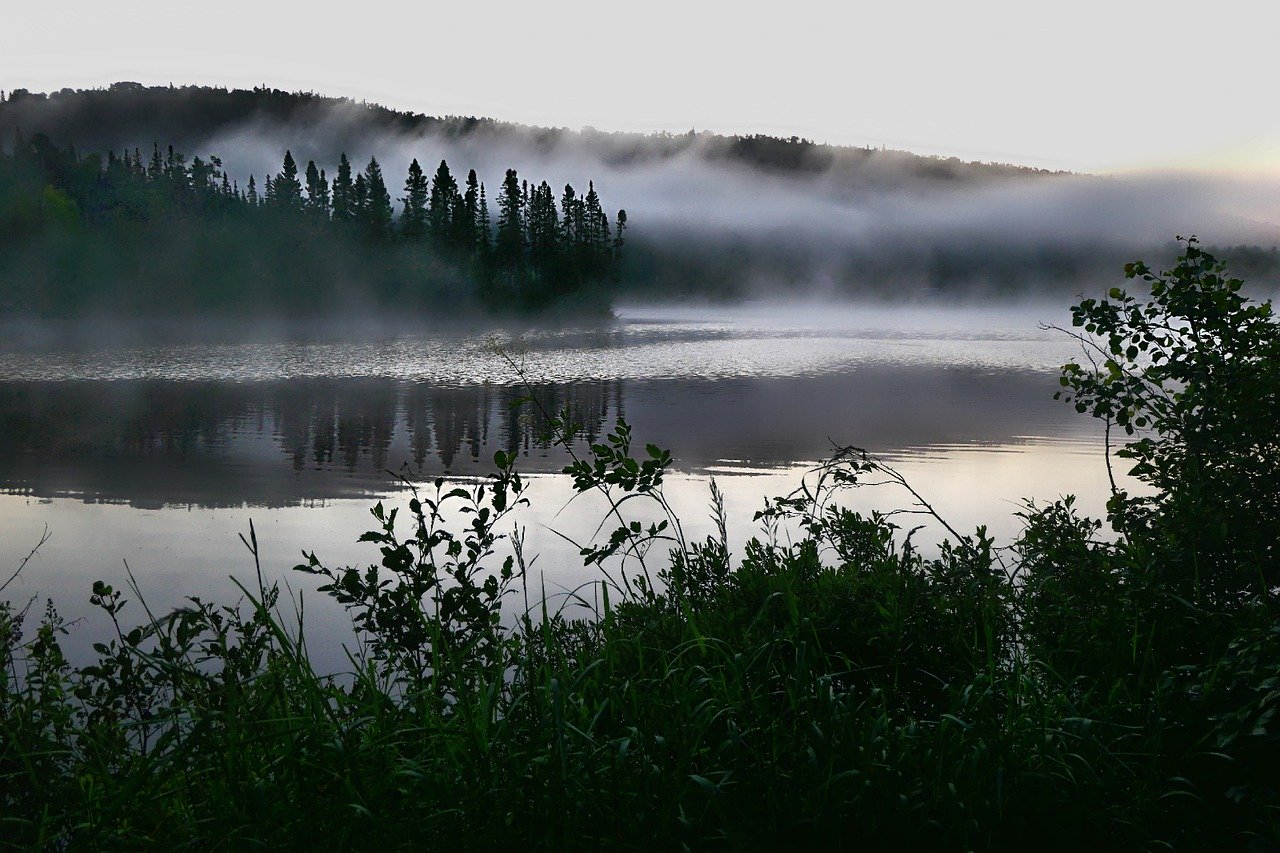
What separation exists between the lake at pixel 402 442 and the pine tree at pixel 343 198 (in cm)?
6761

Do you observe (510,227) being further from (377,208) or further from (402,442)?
(402,442)

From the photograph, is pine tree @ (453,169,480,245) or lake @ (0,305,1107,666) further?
pine tree @ (453,169,480,245)

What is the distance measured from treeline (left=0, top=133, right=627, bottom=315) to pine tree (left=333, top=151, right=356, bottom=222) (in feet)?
0.48

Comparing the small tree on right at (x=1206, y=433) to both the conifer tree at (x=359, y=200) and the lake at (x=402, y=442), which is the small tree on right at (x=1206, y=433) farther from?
the conifer tree at (x=359, y=200)

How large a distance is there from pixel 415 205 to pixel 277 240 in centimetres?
1435

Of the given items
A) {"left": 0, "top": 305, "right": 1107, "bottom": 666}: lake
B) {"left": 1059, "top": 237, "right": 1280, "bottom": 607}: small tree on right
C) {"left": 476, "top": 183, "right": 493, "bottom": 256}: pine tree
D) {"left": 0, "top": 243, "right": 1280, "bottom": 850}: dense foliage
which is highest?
{"left": 476, "top": 183, "right": 493, "bottom": 256}: pine tree

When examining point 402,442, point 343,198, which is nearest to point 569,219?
point 343,198

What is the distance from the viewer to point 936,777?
3.27 m

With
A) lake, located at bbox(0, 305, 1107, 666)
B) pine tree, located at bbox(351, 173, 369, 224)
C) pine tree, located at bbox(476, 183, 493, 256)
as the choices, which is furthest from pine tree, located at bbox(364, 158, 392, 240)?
lake, located at bbox(0, 305, 1107, 666)

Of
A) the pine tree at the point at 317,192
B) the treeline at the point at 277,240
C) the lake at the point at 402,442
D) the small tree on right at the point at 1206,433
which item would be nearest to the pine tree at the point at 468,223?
the treeline at the point at 277,240

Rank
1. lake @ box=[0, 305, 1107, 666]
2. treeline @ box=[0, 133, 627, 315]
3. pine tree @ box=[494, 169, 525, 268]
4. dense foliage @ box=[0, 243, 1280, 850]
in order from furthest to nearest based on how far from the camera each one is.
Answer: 1. pine tree @ box=[494, 169, 525, 268]
2. treeline @ box=[0, 133, 627, 315]
3. lake @ box=[0, 305, 1107, 666]
4. dense foliage @ box=[0, 243, 1280, 850]

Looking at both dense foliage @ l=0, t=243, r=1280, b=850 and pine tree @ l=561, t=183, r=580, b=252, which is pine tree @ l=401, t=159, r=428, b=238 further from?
dense foliage @ l=0, t=243, r=1280, b=850

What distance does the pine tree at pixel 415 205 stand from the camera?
101688mm

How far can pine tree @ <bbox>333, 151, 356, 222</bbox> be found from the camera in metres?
103
